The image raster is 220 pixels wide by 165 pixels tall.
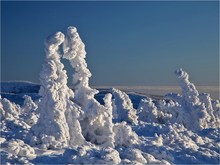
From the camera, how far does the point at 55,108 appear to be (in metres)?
25.9

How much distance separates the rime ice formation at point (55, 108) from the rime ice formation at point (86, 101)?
1282mm

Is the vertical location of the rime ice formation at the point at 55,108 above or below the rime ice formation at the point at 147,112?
below

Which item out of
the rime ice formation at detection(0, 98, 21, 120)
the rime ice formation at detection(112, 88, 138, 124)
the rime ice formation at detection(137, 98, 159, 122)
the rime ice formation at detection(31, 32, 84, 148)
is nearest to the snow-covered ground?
the rime ice formation at detection(31, 32, 84, 148)

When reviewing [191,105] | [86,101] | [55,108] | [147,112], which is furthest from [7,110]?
[191,105]

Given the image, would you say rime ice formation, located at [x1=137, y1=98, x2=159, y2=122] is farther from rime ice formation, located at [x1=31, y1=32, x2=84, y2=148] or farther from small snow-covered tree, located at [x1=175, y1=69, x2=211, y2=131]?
rime ice formation, located at [x1=31, y1=32, x2=84, y2=148]

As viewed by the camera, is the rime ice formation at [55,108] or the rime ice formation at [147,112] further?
the rime ice formation at [147,112]

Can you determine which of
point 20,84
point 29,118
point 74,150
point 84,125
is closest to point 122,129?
point 84,125

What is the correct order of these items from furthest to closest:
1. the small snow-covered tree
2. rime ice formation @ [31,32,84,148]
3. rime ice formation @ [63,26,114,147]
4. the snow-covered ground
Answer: the small snow-covered tree → rime ice formation @ [63,26,114,147] → rime ice formation @ [31,32,84,148] → the snow-covered ground

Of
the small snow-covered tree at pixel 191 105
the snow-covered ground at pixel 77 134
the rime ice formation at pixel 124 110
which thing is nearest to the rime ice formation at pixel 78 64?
the snow-covered ground at pixel 77 134

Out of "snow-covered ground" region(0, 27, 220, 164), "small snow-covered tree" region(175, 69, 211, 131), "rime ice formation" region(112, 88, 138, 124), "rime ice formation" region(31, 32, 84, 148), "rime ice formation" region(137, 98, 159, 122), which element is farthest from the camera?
"rime ice formation" region(137, 98, 159, 122)

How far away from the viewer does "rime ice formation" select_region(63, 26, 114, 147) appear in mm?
27797

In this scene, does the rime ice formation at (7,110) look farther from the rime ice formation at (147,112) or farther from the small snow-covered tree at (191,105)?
the small snow-covered tree at (191,105)

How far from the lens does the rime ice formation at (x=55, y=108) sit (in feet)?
83.8

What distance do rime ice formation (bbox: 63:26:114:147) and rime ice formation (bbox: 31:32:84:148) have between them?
50.5 inches
